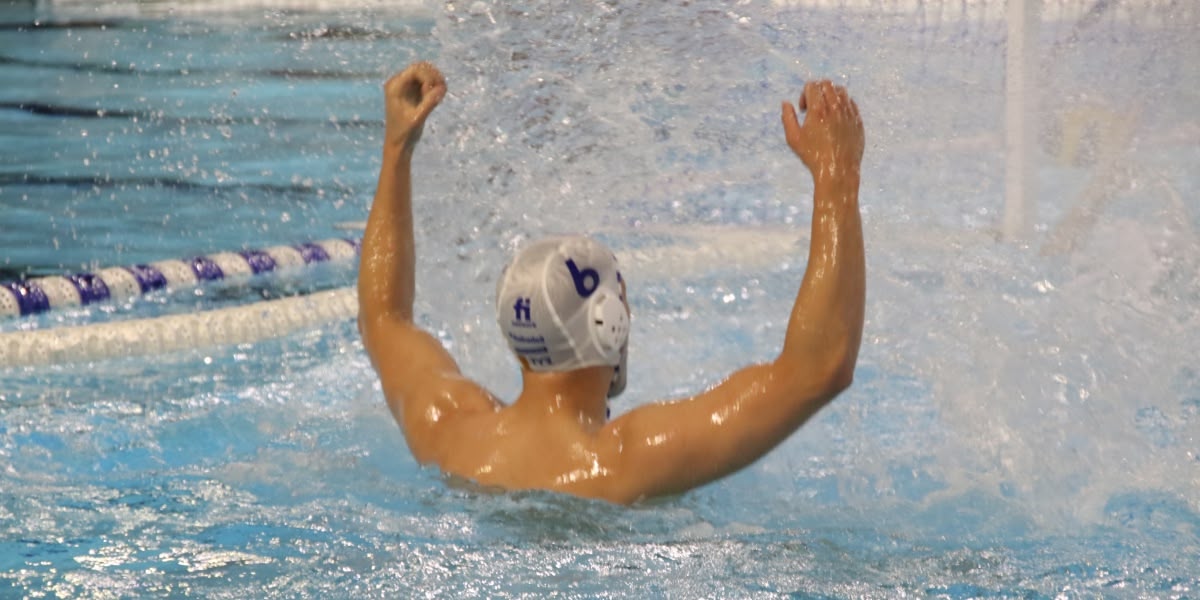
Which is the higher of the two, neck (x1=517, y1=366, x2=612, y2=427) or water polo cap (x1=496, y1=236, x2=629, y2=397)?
water polo cap (x1=496, y1=236, x2=629, y2=397)

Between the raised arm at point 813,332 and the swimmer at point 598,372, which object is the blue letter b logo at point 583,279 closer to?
the swimmer at point 598,372

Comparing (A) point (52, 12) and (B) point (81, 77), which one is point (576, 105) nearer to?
(B) point (81, 77)

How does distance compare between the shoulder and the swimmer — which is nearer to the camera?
the swimmer

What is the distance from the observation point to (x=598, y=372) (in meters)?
2.26

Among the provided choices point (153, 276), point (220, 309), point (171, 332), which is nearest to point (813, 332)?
point (171, 332)

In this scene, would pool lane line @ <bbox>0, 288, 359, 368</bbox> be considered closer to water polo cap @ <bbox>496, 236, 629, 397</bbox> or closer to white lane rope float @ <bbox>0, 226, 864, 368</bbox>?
white lane rope float @ <bbox>0, 226, 864, 368</bbox>

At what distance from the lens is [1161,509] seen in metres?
2.64

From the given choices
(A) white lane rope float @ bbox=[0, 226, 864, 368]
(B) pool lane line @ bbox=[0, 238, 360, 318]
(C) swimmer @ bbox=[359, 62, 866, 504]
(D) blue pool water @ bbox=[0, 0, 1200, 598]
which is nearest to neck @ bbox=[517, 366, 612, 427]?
(C) swimmer @ bbox=[359, 62, 866, 504]

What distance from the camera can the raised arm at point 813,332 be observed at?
1.94 meters

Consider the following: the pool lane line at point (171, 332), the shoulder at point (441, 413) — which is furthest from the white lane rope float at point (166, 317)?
the shoulder at point (441, 413)

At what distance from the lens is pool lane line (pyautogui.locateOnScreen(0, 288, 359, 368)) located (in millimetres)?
4172

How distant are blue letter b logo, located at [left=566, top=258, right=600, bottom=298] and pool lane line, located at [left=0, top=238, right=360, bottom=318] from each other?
3.19m

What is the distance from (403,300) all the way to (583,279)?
661mm

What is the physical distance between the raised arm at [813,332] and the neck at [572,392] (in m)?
0.16
